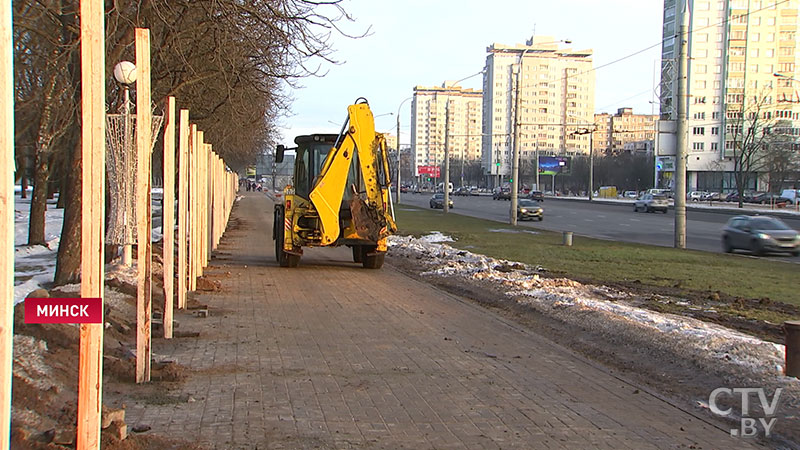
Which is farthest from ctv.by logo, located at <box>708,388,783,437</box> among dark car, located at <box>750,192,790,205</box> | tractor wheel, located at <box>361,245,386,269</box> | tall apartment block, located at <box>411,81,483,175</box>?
tall apartment block, located at <box>411,81,483,175</box>

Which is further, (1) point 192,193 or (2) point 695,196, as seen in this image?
(2) point 695,196

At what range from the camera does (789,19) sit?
8881 cm

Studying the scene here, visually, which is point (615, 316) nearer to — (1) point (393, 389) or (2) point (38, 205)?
(1) point (393, 389)

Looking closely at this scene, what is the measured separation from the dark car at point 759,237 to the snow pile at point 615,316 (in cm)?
1231

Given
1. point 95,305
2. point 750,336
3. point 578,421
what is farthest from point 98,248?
point 750,336

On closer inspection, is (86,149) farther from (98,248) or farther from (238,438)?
(238,438)

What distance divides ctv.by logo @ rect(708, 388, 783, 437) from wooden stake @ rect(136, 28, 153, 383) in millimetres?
5055

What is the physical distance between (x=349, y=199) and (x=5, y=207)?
1339 cm

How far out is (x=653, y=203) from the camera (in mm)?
59312

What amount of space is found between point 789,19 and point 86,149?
3964 inches

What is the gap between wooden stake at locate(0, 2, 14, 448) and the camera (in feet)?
10.2

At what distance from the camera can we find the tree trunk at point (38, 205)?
24422mm

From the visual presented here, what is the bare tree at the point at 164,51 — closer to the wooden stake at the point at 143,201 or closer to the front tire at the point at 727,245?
A: the wooden stake at the point at 143,201

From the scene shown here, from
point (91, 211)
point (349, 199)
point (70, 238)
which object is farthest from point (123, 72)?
point (349, 199)
